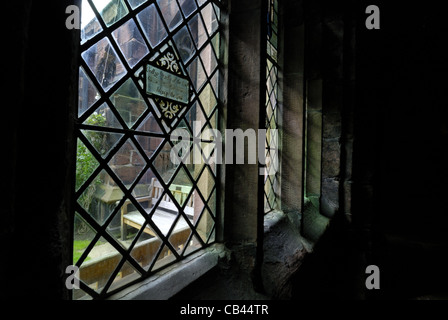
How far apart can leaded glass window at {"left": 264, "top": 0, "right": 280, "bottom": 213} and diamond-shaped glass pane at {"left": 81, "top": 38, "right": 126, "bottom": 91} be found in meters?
1.16

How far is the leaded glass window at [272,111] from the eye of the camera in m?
1.66

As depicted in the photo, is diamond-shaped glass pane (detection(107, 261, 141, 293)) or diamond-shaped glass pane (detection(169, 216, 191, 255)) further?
diamond-shaped glass pane (detection(169, 216, 191, 255))

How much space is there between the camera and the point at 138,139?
2.53 ft

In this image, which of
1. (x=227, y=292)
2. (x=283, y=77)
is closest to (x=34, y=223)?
(x=227, y=292)

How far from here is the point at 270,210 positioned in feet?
5.48

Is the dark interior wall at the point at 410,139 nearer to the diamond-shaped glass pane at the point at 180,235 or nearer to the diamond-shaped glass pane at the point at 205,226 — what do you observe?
the diamond-shaped glass pane at the point at 205,226

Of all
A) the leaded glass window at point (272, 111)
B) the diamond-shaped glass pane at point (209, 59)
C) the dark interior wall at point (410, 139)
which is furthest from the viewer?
the dark interior wall at point (410, 139)

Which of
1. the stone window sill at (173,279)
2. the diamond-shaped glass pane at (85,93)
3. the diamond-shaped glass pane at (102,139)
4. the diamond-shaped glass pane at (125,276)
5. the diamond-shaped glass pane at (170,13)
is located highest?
the diamond-shaped glass pane at (170,13)

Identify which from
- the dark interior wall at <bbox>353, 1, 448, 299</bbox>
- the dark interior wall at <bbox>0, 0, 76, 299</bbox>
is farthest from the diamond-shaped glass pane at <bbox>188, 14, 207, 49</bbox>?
the dark interior wall at <bbox>353, 1, 448, 299</bbox>

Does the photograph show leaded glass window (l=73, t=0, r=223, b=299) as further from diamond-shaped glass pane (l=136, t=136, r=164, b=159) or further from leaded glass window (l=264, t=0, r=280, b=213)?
leaded glass window (l=264, t=0, r=280, b=213)

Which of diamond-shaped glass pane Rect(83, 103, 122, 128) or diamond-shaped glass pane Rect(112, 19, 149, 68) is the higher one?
diamond-shaped glass pane Rect(112, 19, 149, 68)

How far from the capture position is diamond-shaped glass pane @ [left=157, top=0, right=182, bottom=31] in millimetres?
889

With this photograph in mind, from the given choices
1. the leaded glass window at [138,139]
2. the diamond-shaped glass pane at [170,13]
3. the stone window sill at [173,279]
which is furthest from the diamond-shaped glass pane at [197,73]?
the stone window sill at [173,279]
